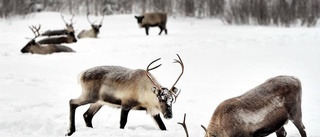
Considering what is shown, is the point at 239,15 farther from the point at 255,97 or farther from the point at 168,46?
the point at 255,97

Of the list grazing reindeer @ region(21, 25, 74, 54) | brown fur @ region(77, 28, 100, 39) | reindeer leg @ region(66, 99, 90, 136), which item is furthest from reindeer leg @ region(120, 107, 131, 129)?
brown fur @ region(77, 28, 100, 39)

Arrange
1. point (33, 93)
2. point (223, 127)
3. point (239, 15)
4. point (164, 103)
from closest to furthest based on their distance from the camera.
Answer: point (223, 127) → point (164, 103) → point (33, 93) → point (239, 15)

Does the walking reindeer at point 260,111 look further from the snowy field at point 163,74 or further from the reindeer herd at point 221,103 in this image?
the snowy field at point 163,74

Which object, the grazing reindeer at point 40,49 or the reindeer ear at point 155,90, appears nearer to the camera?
the reindeer ear at point 155,90

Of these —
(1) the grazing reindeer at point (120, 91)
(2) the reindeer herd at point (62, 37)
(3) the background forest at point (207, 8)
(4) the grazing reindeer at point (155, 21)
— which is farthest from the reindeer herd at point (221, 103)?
(3) the background forest at point (207, 8)

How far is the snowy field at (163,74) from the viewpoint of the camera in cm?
702

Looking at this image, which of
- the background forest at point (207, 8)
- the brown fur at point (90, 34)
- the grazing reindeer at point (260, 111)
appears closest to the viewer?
the grazing reindeer at point (260, 111)

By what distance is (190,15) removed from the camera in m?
35.7

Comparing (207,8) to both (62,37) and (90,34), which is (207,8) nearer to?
(90,34)

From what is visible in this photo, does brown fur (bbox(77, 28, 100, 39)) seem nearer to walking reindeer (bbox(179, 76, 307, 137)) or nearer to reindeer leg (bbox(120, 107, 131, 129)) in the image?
reindeer leg (bbox(120, 107, 131, 129))

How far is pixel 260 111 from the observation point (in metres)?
5.08

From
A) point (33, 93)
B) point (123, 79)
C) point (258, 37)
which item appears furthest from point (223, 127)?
point (258, 37)

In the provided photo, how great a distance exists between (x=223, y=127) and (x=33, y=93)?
573cm

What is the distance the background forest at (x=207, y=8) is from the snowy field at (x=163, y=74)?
6358 mm
